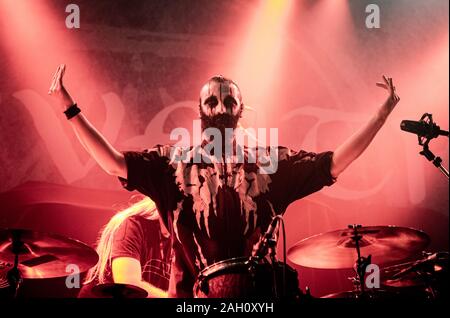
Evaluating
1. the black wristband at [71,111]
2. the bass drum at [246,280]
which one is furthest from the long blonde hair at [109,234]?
the bass drum at [246,280]

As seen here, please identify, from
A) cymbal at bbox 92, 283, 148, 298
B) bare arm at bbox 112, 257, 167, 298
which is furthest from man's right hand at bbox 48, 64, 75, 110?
bare arm at bbox 112, 257, 167, 298

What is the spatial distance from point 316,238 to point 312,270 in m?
1.22

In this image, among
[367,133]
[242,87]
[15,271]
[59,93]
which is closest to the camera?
[59,93]

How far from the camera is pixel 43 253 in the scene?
315 cm

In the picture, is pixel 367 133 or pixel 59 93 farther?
pixel 367 133

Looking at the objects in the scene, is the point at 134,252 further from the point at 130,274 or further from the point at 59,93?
the point at 59,93

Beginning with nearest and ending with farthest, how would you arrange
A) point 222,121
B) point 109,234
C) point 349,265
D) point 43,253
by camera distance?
point 43,253 → point 222,121 → point 349,265 → point 109,234

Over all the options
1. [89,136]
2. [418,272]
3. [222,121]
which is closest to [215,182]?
[222,121]

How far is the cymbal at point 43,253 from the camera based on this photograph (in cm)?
284

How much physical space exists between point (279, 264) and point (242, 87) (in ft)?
9.84

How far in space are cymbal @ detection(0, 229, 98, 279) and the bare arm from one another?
41 cm

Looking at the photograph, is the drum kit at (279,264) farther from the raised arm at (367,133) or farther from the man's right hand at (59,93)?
the man's right hand at (59,93)
